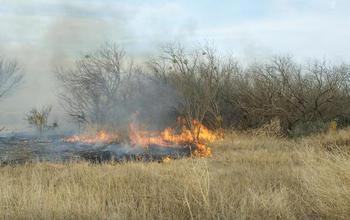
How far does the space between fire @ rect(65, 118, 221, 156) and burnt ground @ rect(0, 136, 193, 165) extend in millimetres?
687

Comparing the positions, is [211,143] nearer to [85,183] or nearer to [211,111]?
[211,111]

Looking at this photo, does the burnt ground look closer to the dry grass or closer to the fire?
the fire

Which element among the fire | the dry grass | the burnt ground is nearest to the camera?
the dry grass

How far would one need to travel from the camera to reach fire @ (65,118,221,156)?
2656 cm

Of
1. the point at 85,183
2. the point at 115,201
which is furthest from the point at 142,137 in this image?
the point at 115,201

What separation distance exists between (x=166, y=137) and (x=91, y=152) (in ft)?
18.2

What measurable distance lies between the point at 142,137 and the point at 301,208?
793 inches

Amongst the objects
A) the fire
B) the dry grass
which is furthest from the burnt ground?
the dry grass

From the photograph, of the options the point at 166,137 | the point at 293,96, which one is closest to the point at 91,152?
the point at 166,137

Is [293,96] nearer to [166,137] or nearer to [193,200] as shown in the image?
[166,137]

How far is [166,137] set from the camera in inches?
1125

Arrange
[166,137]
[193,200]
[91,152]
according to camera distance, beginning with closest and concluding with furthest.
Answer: [193,200], [91,152], [166,137]

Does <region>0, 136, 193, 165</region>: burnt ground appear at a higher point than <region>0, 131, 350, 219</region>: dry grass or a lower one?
lower

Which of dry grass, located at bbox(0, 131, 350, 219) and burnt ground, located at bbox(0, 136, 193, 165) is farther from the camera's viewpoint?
burnt ground, located at bbox(0, 136, 193, 165)
